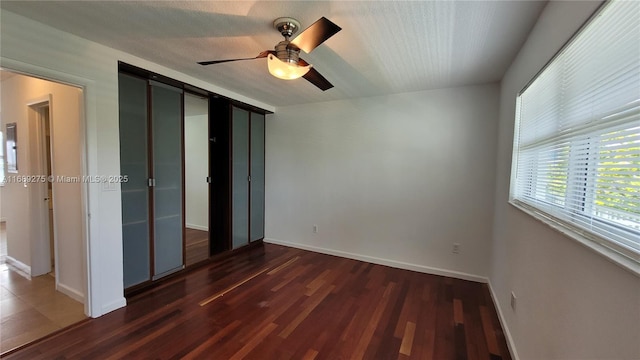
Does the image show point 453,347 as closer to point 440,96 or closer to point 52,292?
point 440,96

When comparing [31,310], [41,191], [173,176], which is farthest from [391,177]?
[41,191]

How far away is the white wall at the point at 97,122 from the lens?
1.94 metres

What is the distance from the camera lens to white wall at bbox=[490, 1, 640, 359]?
0.83m

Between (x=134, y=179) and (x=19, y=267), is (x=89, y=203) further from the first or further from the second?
(x=19, y=267)

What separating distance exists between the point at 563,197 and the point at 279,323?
2.21 m

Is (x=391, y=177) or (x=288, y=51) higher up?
(x=288, y=51)

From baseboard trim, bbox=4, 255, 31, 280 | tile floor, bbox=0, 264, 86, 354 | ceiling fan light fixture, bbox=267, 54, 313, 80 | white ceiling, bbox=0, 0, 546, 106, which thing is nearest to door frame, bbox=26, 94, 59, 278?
baseboard trim, bbox=4, 255, 31, 280

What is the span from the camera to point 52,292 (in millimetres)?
2662

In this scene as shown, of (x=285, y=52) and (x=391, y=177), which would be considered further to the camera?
(x=391, y=177)

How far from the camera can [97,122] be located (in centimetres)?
224

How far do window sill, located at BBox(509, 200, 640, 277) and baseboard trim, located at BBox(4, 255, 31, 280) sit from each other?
500 cm

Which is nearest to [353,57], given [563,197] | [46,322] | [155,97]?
[563,197]

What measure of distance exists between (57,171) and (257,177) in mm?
2435

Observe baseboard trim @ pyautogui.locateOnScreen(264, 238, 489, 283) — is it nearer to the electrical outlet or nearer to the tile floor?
the electrical outlet
